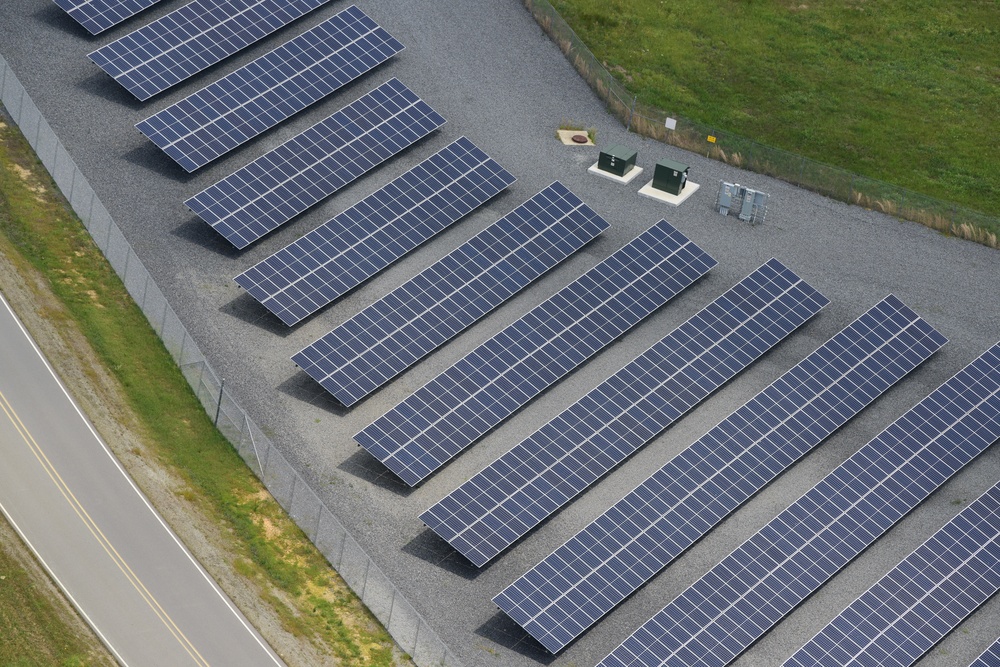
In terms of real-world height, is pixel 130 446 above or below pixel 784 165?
below

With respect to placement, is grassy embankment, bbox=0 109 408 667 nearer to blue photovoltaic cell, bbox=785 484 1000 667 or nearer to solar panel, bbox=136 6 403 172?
solar panel, bbox=136 6 403 172

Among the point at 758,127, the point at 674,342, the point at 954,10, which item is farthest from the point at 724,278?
the point at 954,10

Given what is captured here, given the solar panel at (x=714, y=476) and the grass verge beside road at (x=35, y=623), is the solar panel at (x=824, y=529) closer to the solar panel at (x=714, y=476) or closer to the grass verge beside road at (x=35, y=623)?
the solar panel at (x=714, y=476)

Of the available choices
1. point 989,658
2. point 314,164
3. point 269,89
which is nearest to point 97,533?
point 314,164

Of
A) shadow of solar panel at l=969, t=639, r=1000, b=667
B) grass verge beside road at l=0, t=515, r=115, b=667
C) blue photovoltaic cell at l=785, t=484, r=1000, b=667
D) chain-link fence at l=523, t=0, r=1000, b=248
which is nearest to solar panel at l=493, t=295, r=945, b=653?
blue photovoltaic cell at l=785, t=484, r=1000, b=667

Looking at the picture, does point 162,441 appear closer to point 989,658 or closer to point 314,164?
point 314,164


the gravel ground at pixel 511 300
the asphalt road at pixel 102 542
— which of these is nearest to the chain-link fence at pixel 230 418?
the gravel ground at pixel 511 300
